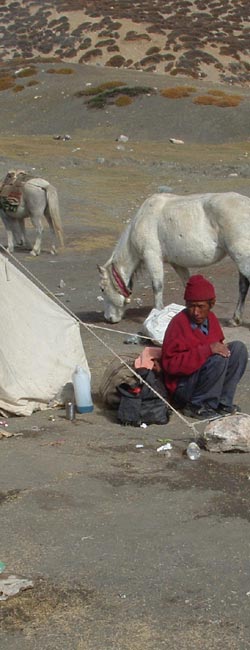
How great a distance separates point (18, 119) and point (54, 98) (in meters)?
2.16

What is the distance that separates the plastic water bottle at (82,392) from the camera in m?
7.72

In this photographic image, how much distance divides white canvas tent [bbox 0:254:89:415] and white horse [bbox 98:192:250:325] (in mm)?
2796

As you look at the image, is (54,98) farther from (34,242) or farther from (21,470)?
(21,470)

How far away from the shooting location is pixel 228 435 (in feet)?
21.4

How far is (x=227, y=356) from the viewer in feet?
23.2

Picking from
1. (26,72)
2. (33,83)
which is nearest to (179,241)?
(33,83)

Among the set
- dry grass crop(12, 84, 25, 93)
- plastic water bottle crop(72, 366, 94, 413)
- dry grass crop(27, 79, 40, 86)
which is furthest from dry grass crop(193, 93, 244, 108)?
plastic water bottle crop(72, 366, 94, 413)

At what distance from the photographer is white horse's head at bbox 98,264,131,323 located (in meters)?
11.0

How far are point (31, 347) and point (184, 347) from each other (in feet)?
4.60

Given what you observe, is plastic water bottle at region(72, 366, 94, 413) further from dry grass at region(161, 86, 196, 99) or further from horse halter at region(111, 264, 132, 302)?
dry grass at region(161, 86, 196, 99)

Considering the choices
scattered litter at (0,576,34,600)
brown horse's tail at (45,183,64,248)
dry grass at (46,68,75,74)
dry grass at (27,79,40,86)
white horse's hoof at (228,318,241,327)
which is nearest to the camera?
scattered litter at (0,576,34,600)

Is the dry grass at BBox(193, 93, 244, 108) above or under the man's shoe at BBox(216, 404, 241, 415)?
under

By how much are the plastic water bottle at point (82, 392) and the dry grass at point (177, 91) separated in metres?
34.5

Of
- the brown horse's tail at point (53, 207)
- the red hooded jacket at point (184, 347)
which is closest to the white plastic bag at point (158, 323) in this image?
the red hooded jacket at point (184, 347)
